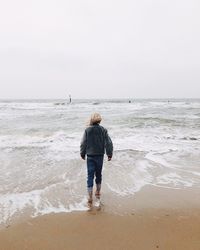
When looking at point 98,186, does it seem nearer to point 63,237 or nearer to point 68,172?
point 63,237

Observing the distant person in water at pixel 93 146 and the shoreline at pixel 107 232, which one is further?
the distant person in water at pixel 93 146

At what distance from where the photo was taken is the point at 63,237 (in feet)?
13.8

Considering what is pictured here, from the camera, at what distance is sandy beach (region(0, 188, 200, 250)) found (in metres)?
4.00

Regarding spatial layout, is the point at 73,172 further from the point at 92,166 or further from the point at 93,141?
the point at 93,141

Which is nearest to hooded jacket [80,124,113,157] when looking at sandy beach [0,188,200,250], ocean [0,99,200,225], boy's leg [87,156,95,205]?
boy's leg [87,156,95,205]

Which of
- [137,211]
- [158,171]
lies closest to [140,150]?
[158,171]

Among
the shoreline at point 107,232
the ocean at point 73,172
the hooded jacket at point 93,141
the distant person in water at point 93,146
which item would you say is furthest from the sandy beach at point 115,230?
the hooded jacket at point 93,141

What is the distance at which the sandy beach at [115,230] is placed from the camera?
158 inches

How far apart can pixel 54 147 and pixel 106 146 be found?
5.90 metres

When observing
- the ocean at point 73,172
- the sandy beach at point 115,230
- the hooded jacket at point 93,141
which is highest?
the hooded jacket at point 93,141

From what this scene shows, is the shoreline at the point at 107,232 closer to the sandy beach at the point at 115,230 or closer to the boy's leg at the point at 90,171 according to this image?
the sandy beach at the point at 115,230

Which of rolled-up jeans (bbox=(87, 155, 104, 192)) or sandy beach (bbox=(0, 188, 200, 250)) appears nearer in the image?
sandy beach (bbox=(0, 188, 200, 250))

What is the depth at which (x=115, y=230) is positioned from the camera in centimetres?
443

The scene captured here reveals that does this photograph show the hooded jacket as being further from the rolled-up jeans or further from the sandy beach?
the sandy beach
